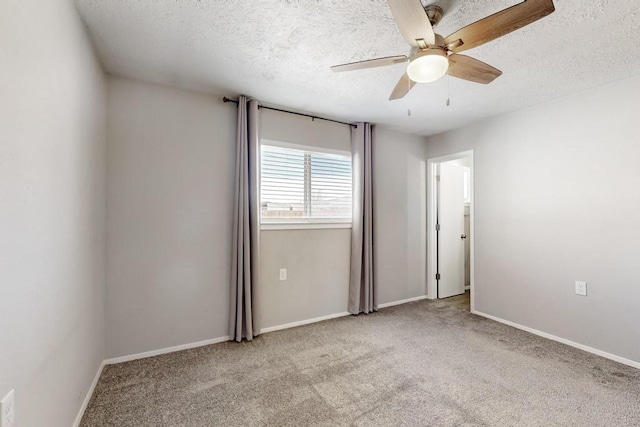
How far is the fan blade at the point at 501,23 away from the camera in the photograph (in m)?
1.26

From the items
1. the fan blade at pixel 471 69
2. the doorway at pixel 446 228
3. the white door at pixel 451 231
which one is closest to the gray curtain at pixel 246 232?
the fan blade at pixel 471 69

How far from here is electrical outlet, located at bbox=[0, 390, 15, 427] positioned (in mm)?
961

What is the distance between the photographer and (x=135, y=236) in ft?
8.21

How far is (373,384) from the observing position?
2127mm

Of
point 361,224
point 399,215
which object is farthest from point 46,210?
point 399,215

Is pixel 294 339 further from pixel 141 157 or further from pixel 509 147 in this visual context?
pixel 509 147

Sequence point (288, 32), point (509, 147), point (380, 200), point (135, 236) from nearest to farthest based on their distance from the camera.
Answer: point (288, 32), point (135, 236), point (509, 147), point (380, 200)

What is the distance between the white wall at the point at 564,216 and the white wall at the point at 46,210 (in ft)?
12.8

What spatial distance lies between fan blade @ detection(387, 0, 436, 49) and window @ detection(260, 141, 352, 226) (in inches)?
76.4

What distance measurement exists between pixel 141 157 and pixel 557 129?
13.0ft

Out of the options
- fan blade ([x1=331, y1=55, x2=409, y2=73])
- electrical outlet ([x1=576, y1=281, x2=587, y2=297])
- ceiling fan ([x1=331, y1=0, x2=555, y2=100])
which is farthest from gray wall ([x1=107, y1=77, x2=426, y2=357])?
electrical outlet ([x1=576, y1=281, x2=587, y2=297])

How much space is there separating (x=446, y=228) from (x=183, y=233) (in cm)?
364

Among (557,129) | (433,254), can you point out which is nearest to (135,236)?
(433,254)

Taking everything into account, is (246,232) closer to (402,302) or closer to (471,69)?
(471,69)
